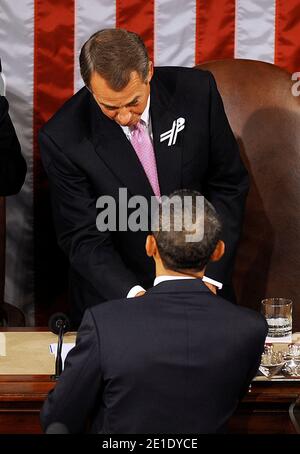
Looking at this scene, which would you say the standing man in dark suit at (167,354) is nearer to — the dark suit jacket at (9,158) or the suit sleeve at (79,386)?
the suit sleeve at (79,386)

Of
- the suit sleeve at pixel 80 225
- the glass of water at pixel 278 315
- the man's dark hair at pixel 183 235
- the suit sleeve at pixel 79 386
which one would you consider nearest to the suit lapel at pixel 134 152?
the suit sleeve at pixel 80 225

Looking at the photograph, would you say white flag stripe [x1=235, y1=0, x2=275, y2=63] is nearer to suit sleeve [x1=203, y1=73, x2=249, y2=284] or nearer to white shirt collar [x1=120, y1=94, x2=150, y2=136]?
suit sleeve [x1=203, y1=73, x2=249, y2=284]

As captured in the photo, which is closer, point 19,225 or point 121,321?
point 121,321

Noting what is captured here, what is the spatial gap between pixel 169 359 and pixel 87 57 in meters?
1.09

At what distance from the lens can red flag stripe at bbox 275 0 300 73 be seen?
389 centimetres

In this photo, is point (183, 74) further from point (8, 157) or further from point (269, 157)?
point (8, 157)

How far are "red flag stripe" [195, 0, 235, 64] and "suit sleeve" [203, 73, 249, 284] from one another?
61 cm

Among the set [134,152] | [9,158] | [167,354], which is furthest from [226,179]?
[167,354]

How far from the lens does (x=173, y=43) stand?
3916mm

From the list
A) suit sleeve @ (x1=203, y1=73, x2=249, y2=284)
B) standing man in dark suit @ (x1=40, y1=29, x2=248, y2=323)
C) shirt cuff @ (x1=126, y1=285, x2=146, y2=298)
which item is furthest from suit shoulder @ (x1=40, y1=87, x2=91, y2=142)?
shirt cuff @ (x1=126, y1=285, x2=146, y2=298)

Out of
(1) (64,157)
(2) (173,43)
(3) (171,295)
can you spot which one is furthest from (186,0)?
(3) (171,295)

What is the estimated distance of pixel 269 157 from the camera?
3740 mm

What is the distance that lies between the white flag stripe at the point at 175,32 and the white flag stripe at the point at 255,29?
0.59ft

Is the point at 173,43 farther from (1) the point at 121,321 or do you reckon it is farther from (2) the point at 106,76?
(1) the point at 121,321
